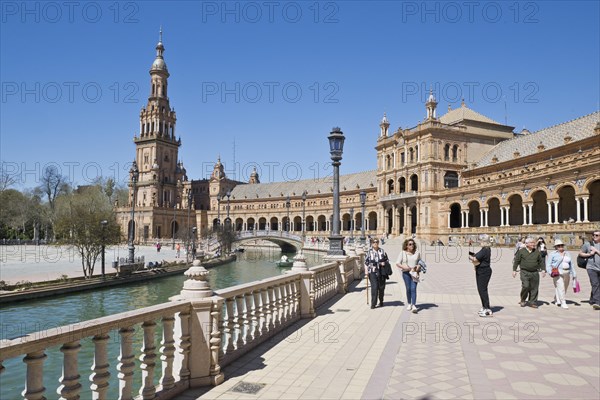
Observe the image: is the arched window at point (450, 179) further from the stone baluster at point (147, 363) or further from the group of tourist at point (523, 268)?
the stone baluster at point (147, 363)

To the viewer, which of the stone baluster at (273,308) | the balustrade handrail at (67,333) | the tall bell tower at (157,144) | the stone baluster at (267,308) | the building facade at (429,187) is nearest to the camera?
the balustrade handrail at (67,333)

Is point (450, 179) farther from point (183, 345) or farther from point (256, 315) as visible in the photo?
point (183, 345)

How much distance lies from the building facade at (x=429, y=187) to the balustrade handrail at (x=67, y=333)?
2840cm

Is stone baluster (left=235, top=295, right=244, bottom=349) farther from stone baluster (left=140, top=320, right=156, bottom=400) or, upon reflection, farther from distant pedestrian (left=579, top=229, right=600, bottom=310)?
distant pedestrian (left=579, top=229, right=600, bottom=310)

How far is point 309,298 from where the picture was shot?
9938 mm

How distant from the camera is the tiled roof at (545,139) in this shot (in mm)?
46625

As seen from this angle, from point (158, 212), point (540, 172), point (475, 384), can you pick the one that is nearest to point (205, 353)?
point (475, 384)

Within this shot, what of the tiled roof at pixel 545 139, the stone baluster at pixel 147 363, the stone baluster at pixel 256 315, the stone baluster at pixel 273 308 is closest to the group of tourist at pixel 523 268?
the stone baluster at pixel 273 308

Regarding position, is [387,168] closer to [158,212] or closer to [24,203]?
[158,212]

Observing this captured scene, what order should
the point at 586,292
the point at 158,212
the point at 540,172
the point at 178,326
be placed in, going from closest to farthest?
1. the point at 178,326
2. the point at 586,292
3. the point at 540,172
4. the point at 158,212

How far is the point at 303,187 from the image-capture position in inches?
4075

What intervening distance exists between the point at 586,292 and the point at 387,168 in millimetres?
59321

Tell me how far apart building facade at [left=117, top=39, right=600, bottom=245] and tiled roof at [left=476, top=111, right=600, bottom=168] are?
0.62 ft

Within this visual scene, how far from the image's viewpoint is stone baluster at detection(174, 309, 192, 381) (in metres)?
5.24
